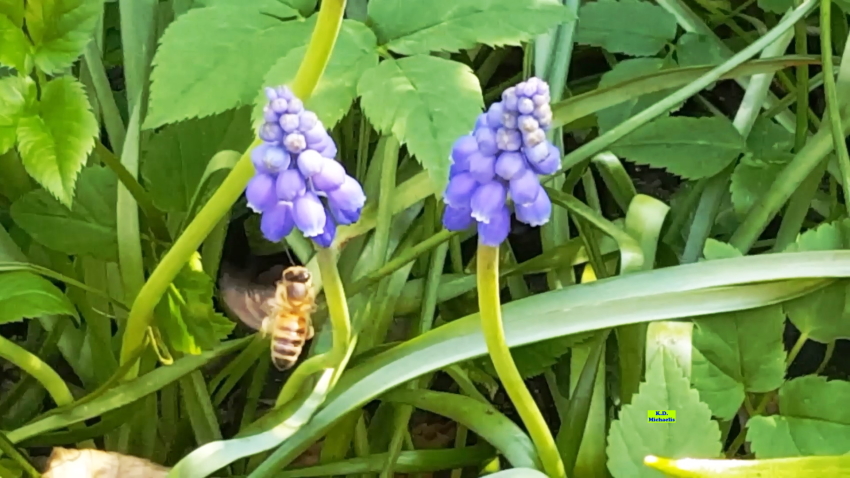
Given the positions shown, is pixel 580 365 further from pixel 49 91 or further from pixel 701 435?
pixel 49 91

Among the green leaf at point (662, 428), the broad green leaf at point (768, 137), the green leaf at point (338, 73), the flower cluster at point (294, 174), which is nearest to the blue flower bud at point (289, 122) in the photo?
the flower cluster at point (294, 174)

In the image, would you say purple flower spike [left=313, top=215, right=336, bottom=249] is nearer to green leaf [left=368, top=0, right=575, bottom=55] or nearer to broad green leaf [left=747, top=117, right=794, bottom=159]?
green leaf [left=368, top=0, right=575, bottom=55]

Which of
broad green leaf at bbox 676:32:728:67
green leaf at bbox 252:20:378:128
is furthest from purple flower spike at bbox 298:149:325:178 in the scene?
broad green leaf at bbox 676:32:728:67

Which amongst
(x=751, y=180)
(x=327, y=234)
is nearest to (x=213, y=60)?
(x=327, y=234)

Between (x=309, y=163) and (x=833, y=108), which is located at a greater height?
(x=833, y=108)

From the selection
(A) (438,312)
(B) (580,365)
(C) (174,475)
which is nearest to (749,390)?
(B) (580,365)

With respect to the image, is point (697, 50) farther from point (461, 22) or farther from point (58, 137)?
point (58, 137)

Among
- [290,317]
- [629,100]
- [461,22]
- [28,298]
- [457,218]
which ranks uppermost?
[629,100]
